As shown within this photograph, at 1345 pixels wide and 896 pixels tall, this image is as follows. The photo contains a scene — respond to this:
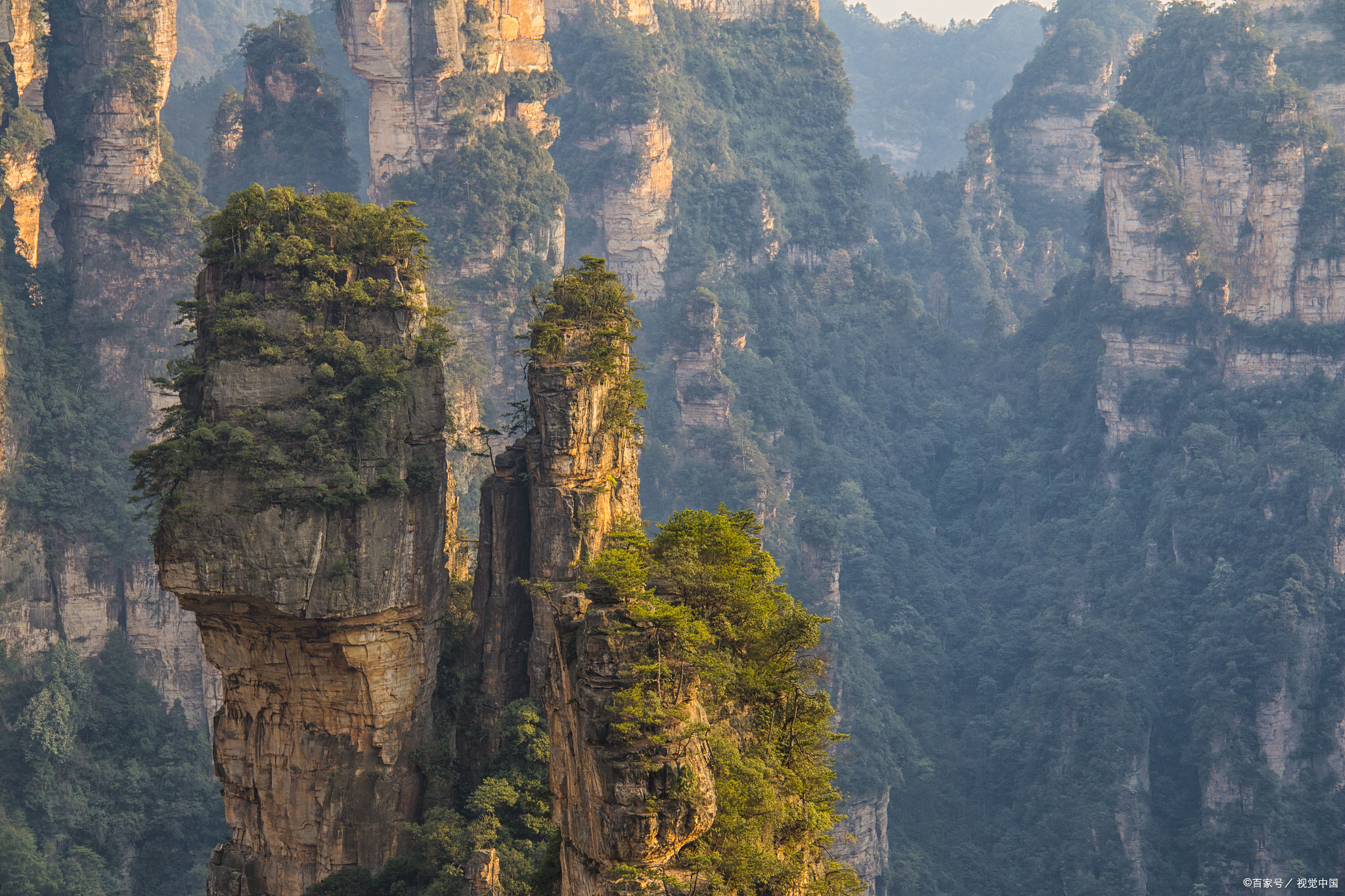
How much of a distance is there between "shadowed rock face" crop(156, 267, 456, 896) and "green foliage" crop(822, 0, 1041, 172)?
127 m

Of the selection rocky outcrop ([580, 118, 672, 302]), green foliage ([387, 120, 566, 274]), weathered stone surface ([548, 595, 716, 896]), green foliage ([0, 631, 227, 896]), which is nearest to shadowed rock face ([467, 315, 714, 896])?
weathered stone surface ([548, 595, 716, 896])

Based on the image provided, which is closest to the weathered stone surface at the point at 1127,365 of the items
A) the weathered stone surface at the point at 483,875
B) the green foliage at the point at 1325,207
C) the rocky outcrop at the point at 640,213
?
the green foliage at the point at 1325,207

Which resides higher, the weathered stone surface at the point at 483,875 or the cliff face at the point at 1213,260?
the cliff face at the point at 1213,260

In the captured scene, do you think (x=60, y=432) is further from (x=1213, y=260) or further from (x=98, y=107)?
(x=1213, y=260)

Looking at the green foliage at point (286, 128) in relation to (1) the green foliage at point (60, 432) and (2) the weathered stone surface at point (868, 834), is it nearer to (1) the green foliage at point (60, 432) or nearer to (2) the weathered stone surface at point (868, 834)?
(1) the green foliage at point (60, 432)

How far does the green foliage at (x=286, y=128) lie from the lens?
72.6 meters

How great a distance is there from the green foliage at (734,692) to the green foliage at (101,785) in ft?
111

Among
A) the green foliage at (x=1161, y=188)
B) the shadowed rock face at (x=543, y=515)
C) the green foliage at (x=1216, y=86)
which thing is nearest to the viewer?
the shadowed rock face at (x=543, y=515)

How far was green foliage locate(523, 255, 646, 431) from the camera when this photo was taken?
115 ft

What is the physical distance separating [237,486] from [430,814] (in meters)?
8.14

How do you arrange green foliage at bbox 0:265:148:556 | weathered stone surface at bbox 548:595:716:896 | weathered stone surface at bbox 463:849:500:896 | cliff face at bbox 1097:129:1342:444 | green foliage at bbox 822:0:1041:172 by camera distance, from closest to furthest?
weathered stone surface at bbox 548:595:716:896
weathered stone surface at bbox 463:849:500:896
green foliage at bbox 0:265:148:556
cliff face at bbox 1097:129:1342:444
green foliage at bbox 822:0:1041:172

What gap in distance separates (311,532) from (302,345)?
4.15m

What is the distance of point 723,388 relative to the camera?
76375mm

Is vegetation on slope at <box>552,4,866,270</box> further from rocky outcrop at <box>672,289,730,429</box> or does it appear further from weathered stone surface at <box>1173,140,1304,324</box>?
weathered stone surface at <box>1173,140,1304,324</box>
